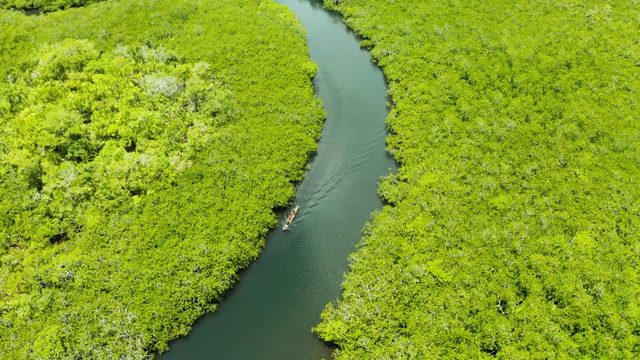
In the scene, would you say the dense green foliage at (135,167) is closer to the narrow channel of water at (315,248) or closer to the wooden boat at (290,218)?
the wooden boat at (290,218)

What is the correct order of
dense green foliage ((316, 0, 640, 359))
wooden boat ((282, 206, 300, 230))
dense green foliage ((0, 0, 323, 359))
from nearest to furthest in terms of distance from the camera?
dense green foliage ((316, 0, 640, 359)), dense green foliage ((0, 0, 323, 359)), wooden boat ((282, 206, 300, 230))

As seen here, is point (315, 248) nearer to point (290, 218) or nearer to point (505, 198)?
point (290, 218)

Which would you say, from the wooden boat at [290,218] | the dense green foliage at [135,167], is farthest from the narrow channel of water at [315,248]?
the dense green foliage at [135,167]

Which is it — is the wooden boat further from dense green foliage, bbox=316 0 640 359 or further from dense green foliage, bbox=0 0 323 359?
dense green foliage, bbox=316 0 640 359

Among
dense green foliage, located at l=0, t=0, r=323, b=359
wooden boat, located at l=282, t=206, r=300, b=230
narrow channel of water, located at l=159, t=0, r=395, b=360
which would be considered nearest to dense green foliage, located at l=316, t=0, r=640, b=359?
narrow channel of water, located at l=159, t=0, r=395, b=360

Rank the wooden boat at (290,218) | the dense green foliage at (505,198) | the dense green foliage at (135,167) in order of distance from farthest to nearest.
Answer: the wooden boat at (290,218) < the dense green foliage at (135,167) < the dense green foliage at (505,198)

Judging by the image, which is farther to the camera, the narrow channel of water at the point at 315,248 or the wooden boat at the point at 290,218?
the wooden boat at the point at 290,218

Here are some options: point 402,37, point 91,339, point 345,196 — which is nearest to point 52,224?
point 91,339

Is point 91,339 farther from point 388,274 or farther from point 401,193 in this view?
point 401,193
